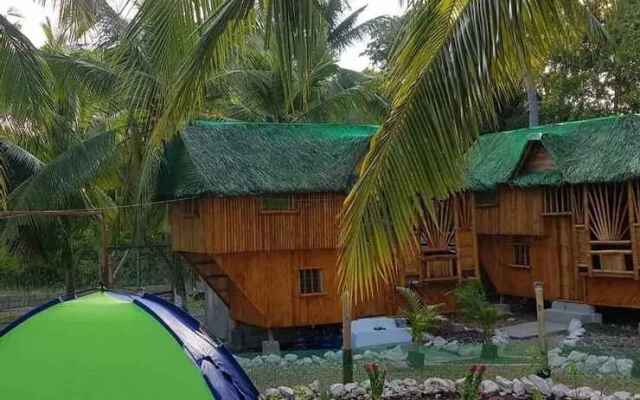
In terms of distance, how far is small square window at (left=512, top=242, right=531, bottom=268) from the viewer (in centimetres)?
1742

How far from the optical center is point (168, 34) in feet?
18.0

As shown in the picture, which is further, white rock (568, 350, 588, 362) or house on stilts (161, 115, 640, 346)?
house on stilts (161, 115, 640, 346)

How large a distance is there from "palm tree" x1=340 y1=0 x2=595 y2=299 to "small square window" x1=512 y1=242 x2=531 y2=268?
1340 centimetres

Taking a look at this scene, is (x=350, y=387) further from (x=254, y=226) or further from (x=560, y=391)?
(x=254, y=226)

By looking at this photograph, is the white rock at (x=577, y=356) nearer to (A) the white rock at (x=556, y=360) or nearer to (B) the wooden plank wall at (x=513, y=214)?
(A) the white rock at (x=556, y=360)

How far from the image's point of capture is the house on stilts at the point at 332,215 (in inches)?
537

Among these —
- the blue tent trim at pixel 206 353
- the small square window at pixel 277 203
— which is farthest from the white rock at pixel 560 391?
the small square window at pixel 277 203

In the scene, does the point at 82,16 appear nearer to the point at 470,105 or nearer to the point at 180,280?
the point at 470,105

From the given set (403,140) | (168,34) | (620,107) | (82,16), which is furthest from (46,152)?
(620,107)

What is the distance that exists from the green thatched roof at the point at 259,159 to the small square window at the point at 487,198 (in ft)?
14.6

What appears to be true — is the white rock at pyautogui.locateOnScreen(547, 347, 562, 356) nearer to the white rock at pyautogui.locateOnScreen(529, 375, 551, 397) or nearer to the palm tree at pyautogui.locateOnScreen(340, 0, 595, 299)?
the white rock at pyautogui.locateOnScreen(529, 375, 551, 397)

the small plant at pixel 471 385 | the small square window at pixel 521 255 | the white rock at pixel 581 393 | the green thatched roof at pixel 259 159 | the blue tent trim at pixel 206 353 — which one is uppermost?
the green thatched roof at pixel 259 159

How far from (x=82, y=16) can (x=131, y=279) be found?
1594 centimetres

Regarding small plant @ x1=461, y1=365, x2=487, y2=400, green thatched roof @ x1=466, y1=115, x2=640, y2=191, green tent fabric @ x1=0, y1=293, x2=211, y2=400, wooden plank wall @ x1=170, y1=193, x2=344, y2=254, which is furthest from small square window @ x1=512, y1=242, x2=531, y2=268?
green tent fabric @ x1=0, y1=293, x2=211, y2=400
